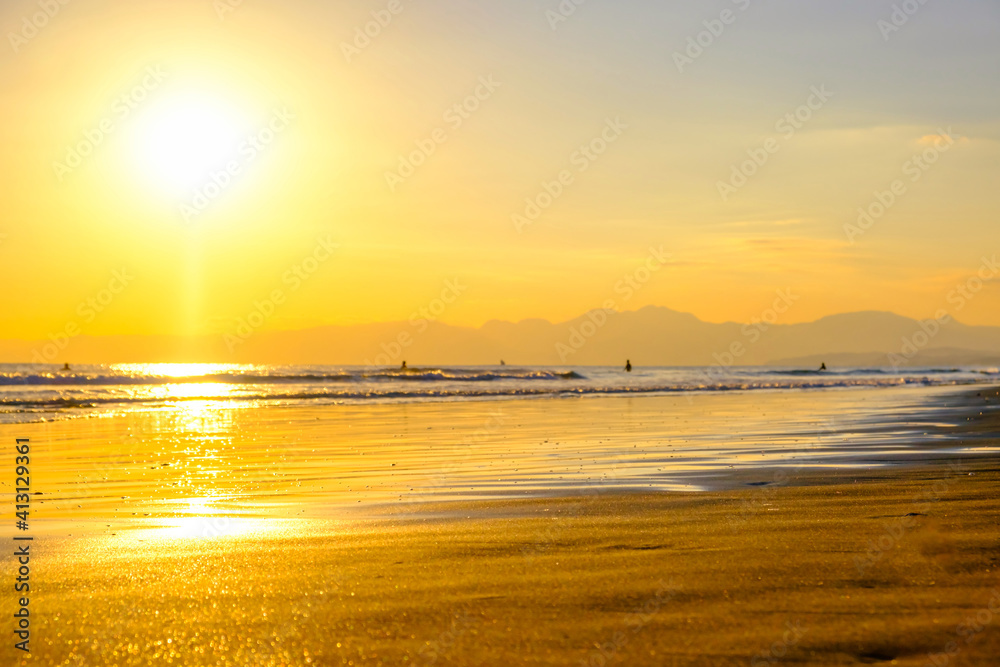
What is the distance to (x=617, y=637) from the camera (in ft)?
13.4

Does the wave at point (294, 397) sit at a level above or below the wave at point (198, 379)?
below

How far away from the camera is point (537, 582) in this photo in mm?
5074

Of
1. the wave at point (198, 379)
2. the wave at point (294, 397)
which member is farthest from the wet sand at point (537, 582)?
the wave at point (198, 379)

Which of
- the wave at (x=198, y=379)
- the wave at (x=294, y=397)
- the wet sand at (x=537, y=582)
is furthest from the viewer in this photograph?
the wave at (x=198, y=379)

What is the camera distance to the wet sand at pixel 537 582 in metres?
3.98

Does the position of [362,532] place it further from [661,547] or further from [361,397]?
[361,397]

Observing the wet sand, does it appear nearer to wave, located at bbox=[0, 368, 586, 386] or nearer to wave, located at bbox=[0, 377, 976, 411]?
wave, located at bbox=[0, 377, 976, 411]

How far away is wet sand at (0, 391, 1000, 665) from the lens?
3982 millimetres

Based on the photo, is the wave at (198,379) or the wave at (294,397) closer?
the wave at (294,397)

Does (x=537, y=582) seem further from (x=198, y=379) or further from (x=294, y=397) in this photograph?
(x=198, y=379)

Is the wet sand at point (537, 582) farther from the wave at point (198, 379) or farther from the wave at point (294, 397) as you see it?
the wave at point (198, 379)

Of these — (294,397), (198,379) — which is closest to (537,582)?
(294,397)

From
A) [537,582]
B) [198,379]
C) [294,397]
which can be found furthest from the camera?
[198,379]

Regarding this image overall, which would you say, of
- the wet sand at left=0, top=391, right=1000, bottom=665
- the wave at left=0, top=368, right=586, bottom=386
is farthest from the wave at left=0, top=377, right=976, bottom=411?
the wet sand at left=0, top=391, right=1000, bottom=665
